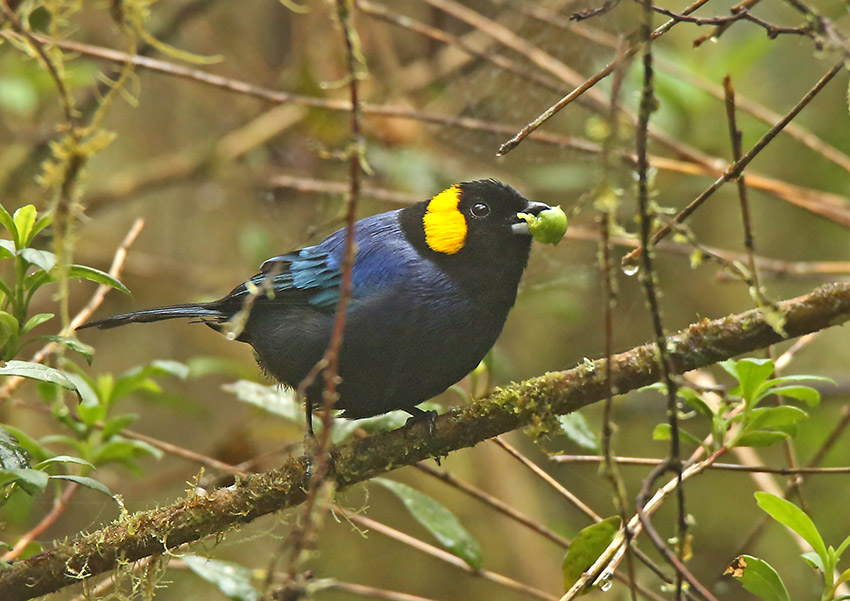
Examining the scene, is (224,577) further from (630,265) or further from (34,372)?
(630,265)

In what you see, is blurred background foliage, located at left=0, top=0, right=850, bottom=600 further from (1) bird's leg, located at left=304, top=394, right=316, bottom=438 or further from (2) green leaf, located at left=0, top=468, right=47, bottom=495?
(2) green leaf, located at left=0, top=468, right=47, bottom=495

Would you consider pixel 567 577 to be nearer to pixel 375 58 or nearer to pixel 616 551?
pixel 616 551

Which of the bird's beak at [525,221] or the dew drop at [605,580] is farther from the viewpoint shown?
the bird's beak at [525,221]

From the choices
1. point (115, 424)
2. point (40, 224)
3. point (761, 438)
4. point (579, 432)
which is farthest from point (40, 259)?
point (761, 438)

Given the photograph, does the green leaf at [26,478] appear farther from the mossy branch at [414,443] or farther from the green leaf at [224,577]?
the green leaf at [224,577]

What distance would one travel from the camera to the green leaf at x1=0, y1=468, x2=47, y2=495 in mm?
1817

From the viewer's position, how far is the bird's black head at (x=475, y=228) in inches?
108

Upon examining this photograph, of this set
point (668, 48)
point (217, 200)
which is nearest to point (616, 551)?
point (668, 48)

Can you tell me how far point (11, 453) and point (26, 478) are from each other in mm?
182

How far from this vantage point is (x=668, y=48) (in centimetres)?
475

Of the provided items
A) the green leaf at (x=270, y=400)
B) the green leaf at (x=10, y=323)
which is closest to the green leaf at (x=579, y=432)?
the green leaf at (x=270, y=400)

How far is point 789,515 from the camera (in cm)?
185

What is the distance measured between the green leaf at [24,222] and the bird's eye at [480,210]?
1376 millimetres

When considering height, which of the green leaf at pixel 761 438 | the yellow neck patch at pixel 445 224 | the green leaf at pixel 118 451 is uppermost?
the yellow neck patch at pixel 445 224
